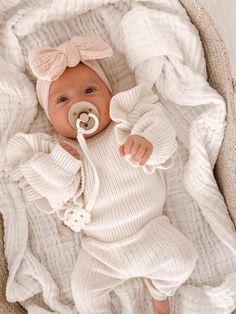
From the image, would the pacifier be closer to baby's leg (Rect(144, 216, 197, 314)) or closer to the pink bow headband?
the pink bow headband

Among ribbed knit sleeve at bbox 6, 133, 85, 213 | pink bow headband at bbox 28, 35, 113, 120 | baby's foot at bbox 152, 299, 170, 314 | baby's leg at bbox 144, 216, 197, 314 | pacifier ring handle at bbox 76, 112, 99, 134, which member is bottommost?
baby's foot at bbox 152, 299, 170, 314

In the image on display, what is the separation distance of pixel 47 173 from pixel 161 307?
17.2 inches

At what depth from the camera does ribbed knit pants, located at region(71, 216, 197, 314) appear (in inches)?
55.0

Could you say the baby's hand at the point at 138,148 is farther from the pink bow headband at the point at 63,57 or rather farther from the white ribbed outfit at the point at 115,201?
the pink bow headband at the point at 63,57

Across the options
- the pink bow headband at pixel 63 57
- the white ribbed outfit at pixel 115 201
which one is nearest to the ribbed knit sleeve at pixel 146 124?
the white ribbed outfit at pixel 115 201

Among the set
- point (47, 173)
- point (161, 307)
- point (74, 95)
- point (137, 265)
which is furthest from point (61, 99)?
point (161, 307)

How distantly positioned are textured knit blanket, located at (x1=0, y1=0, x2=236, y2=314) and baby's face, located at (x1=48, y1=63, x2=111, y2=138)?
5.5 inches

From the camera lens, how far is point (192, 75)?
1.49 meters

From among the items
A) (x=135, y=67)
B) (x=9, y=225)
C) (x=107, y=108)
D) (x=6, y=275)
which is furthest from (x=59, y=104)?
(x=6, y=275)

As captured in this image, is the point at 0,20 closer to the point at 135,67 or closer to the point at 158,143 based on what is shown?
the point at 135,67

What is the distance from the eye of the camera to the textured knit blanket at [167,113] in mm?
1480

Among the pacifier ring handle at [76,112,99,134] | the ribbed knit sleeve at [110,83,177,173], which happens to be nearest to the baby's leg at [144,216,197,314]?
the ribbed knit sleeve at [110,83,177,173]

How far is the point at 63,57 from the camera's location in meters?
1.43

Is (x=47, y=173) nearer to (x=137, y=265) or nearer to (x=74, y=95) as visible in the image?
(x=74, y=95)
